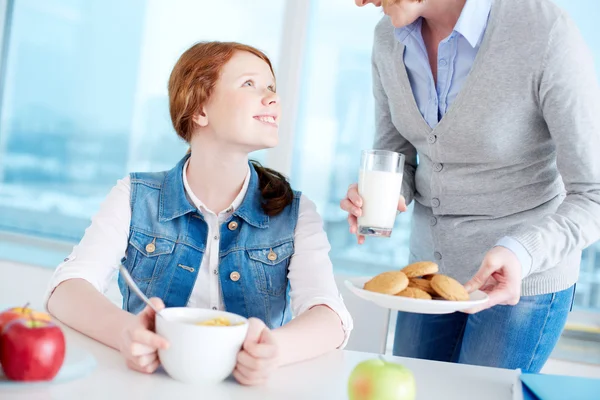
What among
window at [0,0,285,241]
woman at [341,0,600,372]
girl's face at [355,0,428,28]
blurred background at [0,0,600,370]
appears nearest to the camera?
woman at [341,0,600,372]

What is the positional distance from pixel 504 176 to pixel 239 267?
0.66 meters

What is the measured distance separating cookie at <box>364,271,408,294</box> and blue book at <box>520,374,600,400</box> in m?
0.26

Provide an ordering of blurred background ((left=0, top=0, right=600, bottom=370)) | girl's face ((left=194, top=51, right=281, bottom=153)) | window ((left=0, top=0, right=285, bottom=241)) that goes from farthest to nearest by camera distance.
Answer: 1. window ((left=0, top=0, right=285, bottom=241))
2. blurred background ((left=0, top=0, right=600, bottom=370))
3. girl's face ((left=194, top=51, right=281, bottom=153))

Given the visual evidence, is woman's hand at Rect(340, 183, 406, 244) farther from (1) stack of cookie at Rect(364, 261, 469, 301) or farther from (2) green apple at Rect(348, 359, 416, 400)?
(2) green apple at Rect(348, 359, 416, 400)

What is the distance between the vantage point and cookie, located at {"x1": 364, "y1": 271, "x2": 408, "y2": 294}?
1.13 m

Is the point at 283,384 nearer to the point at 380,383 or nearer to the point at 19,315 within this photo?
the point at 380,383

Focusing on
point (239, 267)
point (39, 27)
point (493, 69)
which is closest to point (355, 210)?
point (239, 267)

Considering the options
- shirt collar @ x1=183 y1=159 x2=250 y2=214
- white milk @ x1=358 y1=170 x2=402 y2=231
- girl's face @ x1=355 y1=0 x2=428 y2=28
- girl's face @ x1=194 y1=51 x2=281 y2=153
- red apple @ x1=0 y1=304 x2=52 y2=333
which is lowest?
red apple @ x1=0 y1=304 x2=52 y2=333

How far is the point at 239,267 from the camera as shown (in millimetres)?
1622

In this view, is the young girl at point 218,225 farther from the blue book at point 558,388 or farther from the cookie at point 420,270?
the blue book at point 558,388

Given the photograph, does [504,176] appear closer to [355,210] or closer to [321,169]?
[355,210]

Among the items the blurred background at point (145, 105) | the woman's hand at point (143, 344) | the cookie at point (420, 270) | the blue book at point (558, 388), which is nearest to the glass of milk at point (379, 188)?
the cookie at point (420, 270)

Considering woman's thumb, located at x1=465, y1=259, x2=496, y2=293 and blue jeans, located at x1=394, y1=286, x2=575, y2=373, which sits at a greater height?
woman's thumb, located at x1=465, y1=259, x2=496, y2=293

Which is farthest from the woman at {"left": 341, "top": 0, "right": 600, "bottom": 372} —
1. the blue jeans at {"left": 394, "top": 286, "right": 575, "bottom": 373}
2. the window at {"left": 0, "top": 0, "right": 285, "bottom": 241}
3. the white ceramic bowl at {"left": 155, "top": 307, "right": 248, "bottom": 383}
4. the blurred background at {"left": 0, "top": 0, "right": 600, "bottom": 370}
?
the window at {"left": 0, "top": 0, "right": 285, "bottom": 241}
